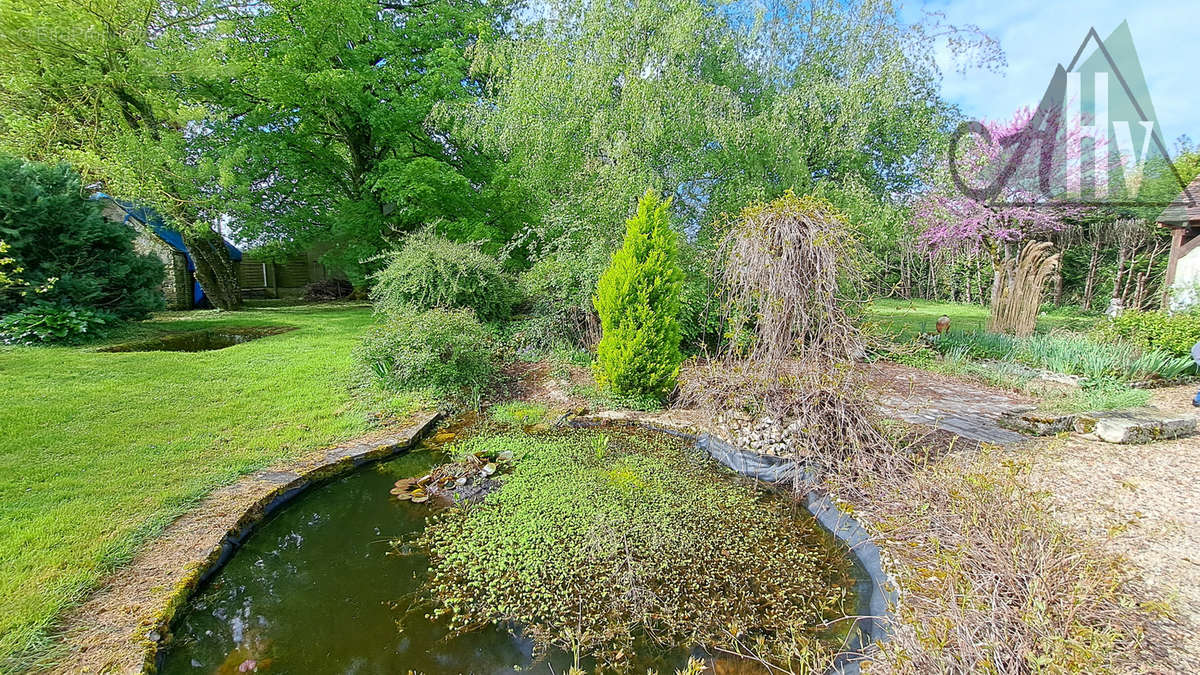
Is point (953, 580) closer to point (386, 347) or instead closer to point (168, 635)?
point (168, 635)

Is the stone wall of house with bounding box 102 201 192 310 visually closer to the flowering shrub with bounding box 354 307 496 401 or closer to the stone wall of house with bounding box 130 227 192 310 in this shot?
the stone wall of house with bounding box 130 227 192 310

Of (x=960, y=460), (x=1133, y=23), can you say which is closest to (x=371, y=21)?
(x=960, y=460)

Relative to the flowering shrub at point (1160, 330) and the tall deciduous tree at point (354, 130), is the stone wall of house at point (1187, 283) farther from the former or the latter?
the tall deciduous tree at point (354, 130)

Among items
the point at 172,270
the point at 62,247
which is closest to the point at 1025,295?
the point at 62,247

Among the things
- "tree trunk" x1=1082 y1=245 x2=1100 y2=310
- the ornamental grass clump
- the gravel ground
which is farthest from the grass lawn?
the ornamental grass clump

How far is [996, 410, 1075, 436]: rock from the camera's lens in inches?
174

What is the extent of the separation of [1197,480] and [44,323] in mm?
13301

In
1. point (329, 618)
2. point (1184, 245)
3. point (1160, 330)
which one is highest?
point (1184, 245)

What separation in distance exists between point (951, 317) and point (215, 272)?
18185mm

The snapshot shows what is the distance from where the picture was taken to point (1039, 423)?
4480 mm

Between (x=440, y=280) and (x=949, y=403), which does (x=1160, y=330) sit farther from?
(x=440, y=280)

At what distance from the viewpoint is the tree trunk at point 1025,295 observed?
777 cm

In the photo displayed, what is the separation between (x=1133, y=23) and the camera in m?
7.46

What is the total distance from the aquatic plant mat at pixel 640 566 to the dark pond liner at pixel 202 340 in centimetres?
705
